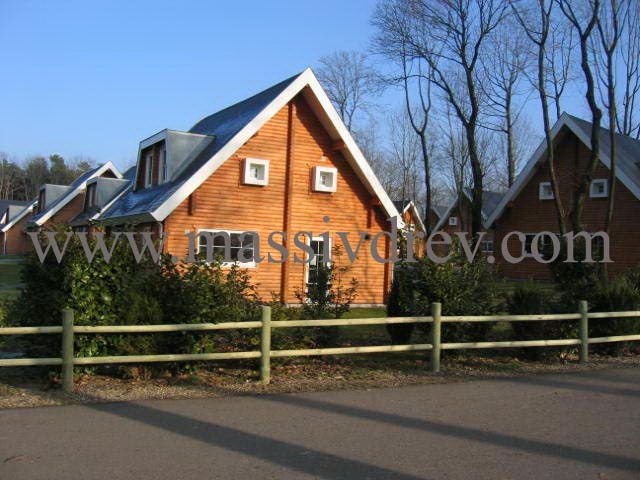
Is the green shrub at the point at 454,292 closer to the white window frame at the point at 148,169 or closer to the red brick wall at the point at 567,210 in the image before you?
the white window frame at the point at 148,169

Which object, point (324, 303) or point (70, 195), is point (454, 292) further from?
point (70, 195)

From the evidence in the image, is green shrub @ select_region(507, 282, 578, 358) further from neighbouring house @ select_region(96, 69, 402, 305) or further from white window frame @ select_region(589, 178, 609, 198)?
white window frame @ select_region(589, 178, 609, 198)

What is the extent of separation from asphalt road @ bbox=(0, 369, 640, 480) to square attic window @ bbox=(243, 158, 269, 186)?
11.1 m

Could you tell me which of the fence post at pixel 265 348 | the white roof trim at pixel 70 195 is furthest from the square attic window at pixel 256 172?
the white roof trim at pixel 70 195

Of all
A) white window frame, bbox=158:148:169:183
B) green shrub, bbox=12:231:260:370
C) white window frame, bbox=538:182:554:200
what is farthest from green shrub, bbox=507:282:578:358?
white window frame, bbox=538:182:554:200

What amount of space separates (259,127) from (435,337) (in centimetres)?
1032

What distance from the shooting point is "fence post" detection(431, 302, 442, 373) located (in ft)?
32.7

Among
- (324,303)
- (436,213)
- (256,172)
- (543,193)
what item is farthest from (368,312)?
(436,213)

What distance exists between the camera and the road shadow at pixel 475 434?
5.88m

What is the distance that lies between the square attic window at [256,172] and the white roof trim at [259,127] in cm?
72

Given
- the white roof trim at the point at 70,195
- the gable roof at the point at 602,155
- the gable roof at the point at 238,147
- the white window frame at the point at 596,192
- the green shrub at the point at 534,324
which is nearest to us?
the green shrub at the point at 534,324

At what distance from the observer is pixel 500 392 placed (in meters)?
8.88

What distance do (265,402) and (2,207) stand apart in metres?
75.6

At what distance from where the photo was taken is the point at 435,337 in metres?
10.0
